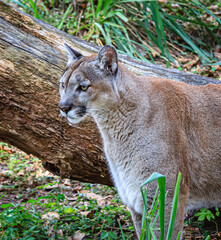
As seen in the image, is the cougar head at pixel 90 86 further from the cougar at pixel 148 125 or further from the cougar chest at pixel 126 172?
the cougar chest at pixel 126 172

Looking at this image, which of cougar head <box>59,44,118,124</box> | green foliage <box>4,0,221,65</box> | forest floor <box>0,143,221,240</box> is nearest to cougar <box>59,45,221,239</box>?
cougar head <box>59,44,118,124</box>

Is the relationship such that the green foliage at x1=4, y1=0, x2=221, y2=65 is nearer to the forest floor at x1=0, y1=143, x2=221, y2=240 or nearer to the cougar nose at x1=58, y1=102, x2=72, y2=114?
the forest floor at x1=0, y1=143, x2=221, y2=240

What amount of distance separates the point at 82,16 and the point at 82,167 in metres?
5.36

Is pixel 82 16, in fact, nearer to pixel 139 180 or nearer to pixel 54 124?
pixel 54 124

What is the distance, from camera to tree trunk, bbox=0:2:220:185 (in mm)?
3869

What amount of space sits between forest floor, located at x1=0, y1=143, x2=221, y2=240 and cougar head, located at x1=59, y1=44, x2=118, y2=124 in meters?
1.16

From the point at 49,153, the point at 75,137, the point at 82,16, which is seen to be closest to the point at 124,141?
the point at 75,137

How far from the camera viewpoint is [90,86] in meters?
3.03

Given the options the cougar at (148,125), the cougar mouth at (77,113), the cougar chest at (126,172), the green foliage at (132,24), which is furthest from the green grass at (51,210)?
the green foliage at (132,24)

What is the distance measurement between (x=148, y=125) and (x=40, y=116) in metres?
1.36

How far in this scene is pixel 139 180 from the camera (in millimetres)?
3010

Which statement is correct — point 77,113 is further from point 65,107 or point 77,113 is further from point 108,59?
point 108,59

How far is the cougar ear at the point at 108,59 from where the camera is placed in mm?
3006

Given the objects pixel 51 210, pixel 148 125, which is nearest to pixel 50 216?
pixel 51 210
